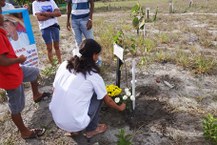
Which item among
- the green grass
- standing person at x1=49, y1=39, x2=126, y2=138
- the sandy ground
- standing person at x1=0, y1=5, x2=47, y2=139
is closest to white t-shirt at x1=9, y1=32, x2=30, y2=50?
the sandy ground

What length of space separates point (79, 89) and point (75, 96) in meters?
0.08

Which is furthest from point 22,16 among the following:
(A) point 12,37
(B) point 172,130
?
(B) point 172,130

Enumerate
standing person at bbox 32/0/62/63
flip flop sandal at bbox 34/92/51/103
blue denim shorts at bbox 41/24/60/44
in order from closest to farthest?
flip flop sandal at bbox 34/92/51/103 < standing person at bbox 32/0/62/63 < blue denim shorts at bbox 41/24/60/44

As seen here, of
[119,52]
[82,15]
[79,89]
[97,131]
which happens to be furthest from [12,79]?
[82,15]

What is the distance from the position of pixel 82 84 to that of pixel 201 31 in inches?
217

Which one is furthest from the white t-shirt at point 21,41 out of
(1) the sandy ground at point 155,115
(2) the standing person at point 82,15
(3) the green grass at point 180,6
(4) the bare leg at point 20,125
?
(3) the green grass at point 180,6

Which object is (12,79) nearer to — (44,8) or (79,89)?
(79,89)

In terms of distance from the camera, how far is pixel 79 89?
8.46 ft

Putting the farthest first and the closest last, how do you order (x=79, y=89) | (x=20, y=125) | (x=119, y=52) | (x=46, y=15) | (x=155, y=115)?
(x=46, y=15)
(x=155, y=115)
(x=119, y=52)
(x=20, y=125)
(x=79, y=89)

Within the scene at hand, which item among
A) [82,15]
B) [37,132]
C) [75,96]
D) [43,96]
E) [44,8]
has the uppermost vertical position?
[44,8]

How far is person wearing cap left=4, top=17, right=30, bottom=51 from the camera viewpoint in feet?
12.4

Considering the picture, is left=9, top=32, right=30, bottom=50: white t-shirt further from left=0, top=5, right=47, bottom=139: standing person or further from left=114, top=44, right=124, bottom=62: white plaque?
left=114, top=44, right=124, bottom=62: white plaque

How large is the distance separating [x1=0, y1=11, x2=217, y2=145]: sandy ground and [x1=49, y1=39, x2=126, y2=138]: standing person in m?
0.40

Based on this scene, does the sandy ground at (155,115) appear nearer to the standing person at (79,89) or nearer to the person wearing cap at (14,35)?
the standing person at (79,89)
